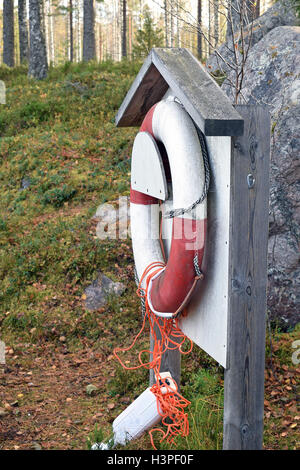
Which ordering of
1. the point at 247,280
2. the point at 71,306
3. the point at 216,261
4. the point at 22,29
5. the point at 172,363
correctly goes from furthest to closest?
the point at 22,29
the point at 71,306
the point at 172,363
the point at 216,261
the point at 247,280

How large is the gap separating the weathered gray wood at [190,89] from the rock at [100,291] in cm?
268

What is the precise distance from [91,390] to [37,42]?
1048cm

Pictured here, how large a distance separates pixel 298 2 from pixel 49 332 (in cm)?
523

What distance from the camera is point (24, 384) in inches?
182

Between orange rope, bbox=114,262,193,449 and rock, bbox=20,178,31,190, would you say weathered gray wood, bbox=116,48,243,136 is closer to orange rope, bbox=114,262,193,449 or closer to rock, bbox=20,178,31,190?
orange rope, bbox=114,262,193,449

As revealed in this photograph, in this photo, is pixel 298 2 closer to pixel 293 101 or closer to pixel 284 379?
pixel 293 101

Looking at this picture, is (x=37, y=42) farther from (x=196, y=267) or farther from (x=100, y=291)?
(x=196, y=267)

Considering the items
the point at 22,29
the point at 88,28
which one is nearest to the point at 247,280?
the point at 88,28

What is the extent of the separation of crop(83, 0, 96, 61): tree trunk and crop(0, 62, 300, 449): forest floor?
5333mm

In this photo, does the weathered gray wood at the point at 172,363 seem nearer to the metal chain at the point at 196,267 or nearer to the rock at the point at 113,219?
the metal chain at the point at 196,267

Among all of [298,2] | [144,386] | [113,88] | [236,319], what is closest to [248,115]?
[236,319]

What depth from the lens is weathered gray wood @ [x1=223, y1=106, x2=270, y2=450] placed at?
2438mm

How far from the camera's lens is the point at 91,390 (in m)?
4.44

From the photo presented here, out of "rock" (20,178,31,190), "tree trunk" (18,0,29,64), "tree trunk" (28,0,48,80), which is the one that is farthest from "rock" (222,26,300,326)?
"tree trunk" (18,0,29,64)
